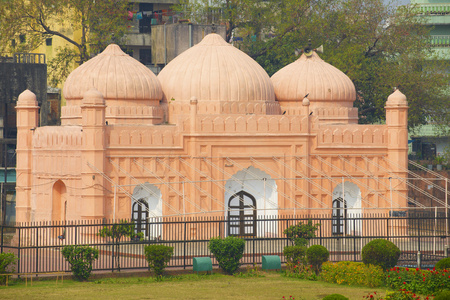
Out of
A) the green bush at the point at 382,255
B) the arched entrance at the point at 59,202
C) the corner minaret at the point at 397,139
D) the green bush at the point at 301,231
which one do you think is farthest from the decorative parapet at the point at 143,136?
the green bush at the point at 382,255

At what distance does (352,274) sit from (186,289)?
4.56m

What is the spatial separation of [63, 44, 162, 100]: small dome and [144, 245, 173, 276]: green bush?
10.2 meters

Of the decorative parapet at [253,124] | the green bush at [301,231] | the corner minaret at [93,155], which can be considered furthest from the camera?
the decorative parapet at [253,124]

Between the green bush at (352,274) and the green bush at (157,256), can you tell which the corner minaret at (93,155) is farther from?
the green bush at (352,274)

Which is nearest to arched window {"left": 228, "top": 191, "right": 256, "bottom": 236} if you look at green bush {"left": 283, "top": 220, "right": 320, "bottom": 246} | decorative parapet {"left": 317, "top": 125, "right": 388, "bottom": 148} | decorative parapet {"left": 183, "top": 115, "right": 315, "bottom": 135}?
decorative parapet {"left": 183, "top": 115, "right": 315, "bottom": 135}

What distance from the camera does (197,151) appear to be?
112ft

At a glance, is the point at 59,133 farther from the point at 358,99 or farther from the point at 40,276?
the point at 358,99

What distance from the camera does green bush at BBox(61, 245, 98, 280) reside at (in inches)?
1024

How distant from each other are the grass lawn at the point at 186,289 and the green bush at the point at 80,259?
28cm

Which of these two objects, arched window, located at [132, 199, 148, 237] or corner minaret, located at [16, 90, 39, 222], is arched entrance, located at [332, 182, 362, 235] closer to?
arched window, located at [132, 199, 148, 237]

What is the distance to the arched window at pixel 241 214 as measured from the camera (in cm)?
3528

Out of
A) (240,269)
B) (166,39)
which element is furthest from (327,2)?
(240,269)

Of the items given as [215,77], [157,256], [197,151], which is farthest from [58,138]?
[157,256]

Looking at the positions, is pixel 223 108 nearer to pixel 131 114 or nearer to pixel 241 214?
pixel 131 114
